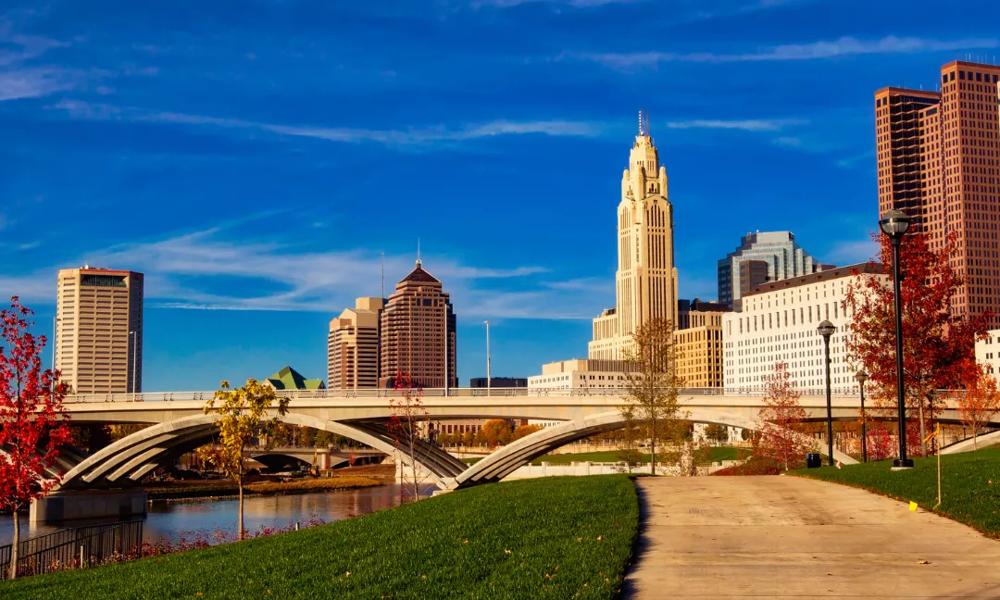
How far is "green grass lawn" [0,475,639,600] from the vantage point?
1437 cm

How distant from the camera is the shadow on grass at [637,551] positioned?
13875mm

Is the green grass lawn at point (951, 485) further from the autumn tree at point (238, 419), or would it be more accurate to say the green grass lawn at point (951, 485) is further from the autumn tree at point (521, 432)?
the autumn tree at point (521, 432)

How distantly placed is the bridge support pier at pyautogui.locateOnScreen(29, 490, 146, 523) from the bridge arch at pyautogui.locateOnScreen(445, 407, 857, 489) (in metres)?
24.7

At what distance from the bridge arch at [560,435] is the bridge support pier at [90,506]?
81.1ft

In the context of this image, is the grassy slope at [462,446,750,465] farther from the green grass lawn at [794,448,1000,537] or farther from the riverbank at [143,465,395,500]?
the green grass lawn at [794,448,1000,537]

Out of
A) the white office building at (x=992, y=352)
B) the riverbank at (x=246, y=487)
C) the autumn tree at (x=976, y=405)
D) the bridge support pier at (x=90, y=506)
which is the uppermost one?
the white office building at (x=992, y=352)

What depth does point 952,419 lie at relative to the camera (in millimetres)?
71562

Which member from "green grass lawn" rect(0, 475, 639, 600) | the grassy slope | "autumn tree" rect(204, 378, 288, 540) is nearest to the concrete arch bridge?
"autumn tree" rect(204, 378, 288, 540)

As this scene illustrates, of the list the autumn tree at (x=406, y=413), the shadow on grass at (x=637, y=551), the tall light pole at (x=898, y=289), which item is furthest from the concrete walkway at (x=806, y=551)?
the autumn tree at (x=406, y=413)

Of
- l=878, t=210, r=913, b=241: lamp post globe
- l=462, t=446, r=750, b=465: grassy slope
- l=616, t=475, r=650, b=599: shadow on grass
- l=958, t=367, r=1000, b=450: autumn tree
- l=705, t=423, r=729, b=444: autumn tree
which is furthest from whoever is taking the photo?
l=705, t=423, r=729, b=444: autumn tree

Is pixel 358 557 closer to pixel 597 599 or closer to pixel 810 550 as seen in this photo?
pixel 597 599

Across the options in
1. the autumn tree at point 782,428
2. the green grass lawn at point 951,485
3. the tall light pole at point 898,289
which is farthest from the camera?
the autumn tree at point 782,428

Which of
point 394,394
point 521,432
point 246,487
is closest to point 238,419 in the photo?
point 394,394

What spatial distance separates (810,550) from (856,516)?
426 cm
